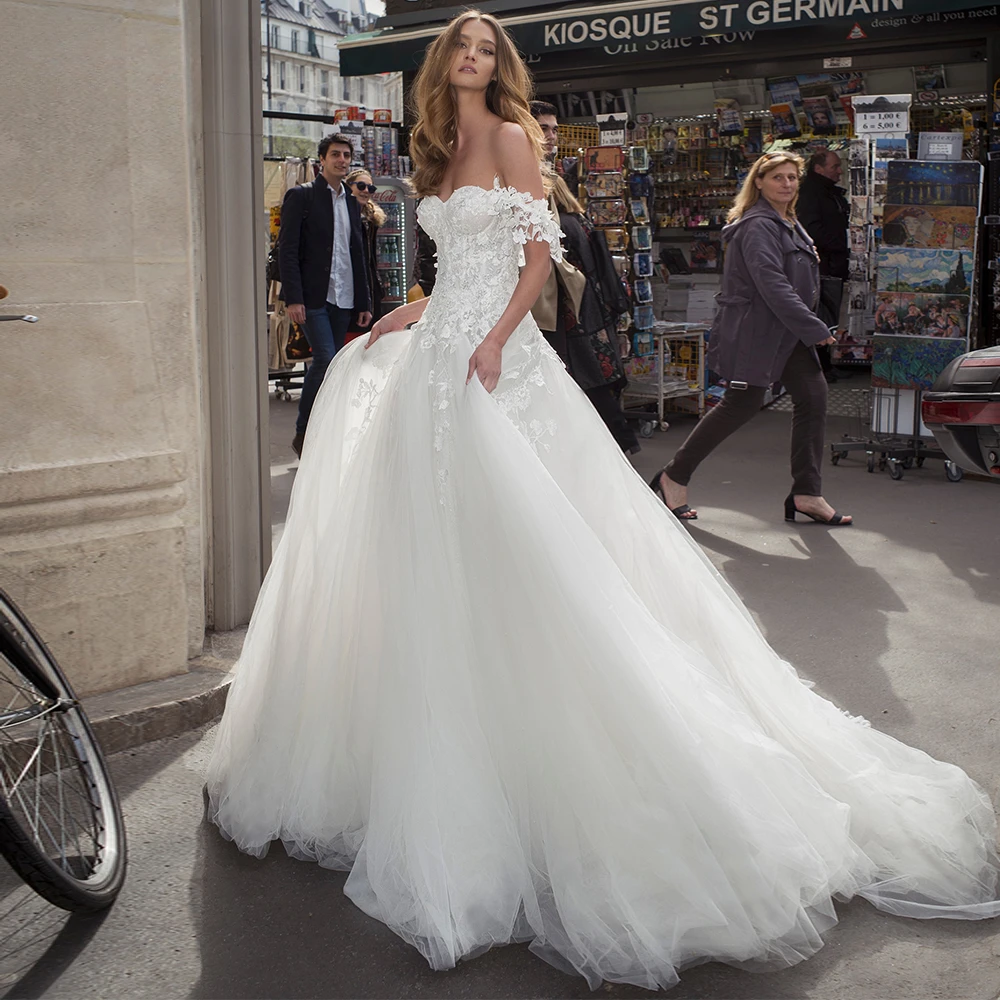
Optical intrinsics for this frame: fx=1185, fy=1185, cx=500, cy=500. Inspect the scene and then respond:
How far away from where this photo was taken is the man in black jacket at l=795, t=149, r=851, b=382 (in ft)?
36.9

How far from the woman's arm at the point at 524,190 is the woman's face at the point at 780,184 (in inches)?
142

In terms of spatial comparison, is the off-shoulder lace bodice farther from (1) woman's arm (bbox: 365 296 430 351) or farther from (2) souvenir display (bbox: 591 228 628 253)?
(2) souvenir display (bbox: 591 228 628 253)

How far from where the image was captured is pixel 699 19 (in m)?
10.7

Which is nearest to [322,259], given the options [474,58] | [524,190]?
[474,58]

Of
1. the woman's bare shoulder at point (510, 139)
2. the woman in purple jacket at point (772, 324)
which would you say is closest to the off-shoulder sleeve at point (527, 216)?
the woman's bare shoulder at point (510, 139)

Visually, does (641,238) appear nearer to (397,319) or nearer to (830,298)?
(830,298)

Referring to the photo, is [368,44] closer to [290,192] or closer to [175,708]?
[290,192]

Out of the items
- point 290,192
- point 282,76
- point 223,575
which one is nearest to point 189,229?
point 223,575

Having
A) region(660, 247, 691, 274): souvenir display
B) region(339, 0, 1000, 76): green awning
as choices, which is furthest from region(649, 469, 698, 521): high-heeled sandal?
region(660, 247, 691, 274): souvenir display

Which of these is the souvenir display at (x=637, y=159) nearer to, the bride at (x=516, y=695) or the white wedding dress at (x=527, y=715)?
the bride at (x=516, y=695)

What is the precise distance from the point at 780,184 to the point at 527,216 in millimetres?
3713

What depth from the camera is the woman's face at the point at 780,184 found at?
6.46 meters

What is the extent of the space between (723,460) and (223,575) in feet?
16.5

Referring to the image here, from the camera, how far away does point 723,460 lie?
8.81 meters
